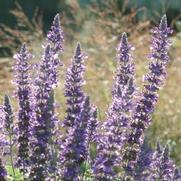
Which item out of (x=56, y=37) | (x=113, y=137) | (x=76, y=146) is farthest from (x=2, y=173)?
(x=56, y=37)

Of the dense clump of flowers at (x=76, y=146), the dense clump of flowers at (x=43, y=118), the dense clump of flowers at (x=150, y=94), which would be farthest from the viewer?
the dense clump of flowers at (x=150, y=94)

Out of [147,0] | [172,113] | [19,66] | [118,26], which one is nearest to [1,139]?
[19,66]

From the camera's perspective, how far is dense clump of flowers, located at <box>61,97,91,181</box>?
149 inches

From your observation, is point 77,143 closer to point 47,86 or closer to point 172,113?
point 47,86

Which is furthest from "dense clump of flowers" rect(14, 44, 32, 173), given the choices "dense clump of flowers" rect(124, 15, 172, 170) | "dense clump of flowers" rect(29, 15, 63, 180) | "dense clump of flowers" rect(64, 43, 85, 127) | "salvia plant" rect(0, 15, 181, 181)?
"dense clump of flowers" rect(124, 15, 172, 170)

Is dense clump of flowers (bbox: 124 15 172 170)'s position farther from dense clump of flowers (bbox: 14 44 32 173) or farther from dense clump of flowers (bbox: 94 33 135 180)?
dense clump of flowers (bbox: 14 44 32 173)

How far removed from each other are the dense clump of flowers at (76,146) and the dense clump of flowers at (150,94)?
58 centimetres

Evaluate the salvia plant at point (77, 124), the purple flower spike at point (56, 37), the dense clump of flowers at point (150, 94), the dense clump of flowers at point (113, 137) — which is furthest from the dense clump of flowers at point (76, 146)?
the purple flower spike at point (56, 37)

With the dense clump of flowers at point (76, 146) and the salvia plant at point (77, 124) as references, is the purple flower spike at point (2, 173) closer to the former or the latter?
the salvia plant at point (77, 124)

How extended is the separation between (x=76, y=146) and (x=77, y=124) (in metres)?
0.12

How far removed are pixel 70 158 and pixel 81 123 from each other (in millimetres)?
240

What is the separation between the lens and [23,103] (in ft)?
14.5

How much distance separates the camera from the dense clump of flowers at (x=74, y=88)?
4.14m

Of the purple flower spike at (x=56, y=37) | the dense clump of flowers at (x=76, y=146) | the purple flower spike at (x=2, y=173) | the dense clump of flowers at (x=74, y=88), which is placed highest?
the purple flower spike at (x=56, y=37)
